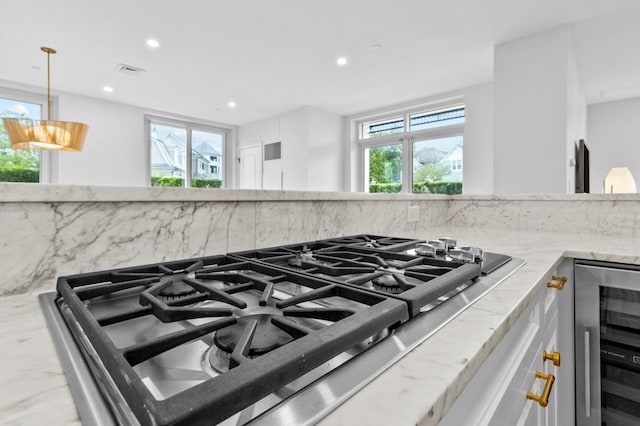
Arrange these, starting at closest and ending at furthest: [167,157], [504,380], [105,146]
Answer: [504,380], [105,146], [167,157]

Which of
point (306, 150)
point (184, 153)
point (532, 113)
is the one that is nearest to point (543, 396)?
point (532, 113)

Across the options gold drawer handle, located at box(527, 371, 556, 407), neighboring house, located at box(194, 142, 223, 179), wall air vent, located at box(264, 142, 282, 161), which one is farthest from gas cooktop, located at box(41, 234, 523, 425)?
neighboring house, located at box(194, 142, 223, 179)

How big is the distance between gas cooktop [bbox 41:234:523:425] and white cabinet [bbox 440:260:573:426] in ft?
0.28

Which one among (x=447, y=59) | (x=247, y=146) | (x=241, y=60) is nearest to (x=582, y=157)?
(x=447, y=59)

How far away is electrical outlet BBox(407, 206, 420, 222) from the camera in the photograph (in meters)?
1.67

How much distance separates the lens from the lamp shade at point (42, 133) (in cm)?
287

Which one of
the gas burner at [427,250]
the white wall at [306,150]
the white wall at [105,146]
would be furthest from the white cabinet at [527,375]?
the white wall at [105,146]

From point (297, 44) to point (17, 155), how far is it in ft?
13.8

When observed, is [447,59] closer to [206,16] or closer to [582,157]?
[582,157]

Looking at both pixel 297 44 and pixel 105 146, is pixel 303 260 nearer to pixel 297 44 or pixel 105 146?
pixel 297 44

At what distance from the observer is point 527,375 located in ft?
2.07

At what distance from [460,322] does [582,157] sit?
4090 mm

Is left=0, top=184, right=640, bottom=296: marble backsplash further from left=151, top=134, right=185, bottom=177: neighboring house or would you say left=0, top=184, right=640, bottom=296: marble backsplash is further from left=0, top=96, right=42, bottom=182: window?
left=151, top=134, right=185, bottom=177: neighboring house

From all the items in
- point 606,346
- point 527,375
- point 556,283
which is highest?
point 556,283
